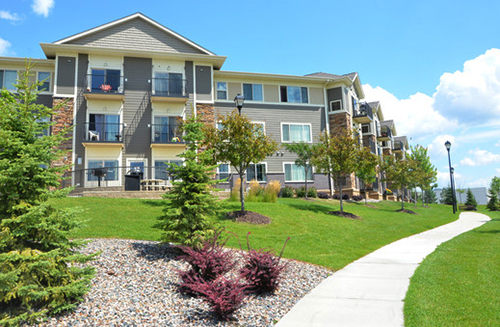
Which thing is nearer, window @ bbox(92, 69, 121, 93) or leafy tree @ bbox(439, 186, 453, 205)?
window @ bbox(92, 69, 121, 93)

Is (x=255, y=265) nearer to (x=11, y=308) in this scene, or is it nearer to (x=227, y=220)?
(x=11, y=308)

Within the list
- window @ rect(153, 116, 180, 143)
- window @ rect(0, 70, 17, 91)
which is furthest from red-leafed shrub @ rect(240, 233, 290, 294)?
window @ rect(0, 70, 17, 91)

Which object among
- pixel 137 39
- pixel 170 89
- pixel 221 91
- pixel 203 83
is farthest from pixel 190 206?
pixel 221 91

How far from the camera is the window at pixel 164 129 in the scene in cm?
2523

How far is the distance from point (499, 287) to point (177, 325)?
5.63 meters

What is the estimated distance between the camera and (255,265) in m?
6.46

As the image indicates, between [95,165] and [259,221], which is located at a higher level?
[95,165]

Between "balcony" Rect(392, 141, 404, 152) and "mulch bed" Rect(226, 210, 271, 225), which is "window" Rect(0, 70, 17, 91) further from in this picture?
"balcony" Rect(392, 141, 404, 152)

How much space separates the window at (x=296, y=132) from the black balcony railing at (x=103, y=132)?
499 inches

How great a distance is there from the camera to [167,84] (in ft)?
85.3

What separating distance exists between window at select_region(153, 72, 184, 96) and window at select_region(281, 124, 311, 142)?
9113 mm

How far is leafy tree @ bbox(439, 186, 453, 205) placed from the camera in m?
47.3

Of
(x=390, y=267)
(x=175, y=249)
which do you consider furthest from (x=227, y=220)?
(x=390, y=267)

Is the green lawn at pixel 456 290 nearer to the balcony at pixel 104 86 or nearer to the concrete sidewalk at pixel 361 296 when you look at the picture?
the concrete sidewalk at pixel 361 296
